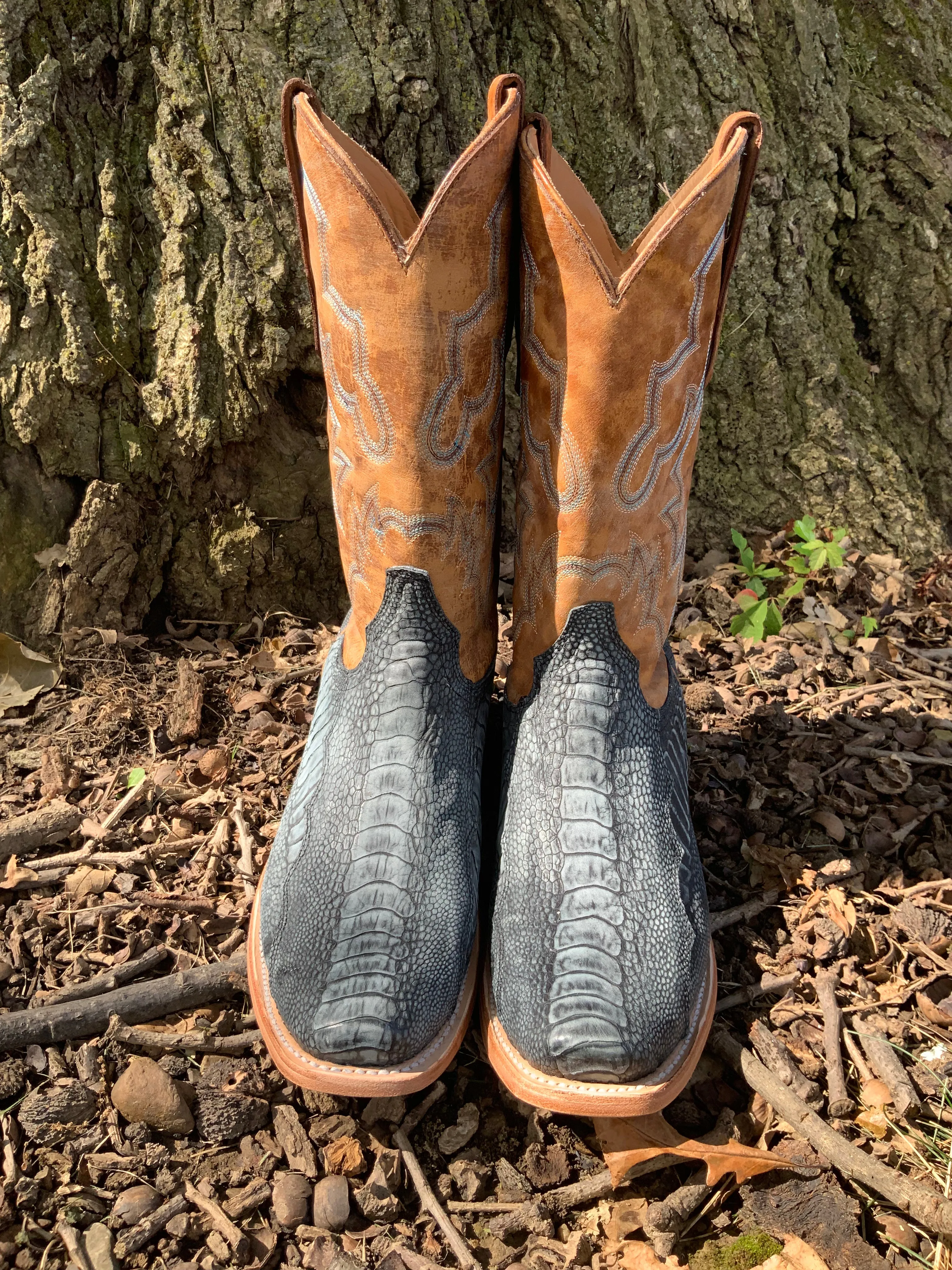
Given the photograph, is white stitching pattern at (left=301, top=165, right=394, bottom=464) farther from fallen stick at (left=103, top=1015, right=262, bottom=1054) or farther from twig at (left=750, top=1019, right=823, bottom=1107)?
twig at (left=750, top=1019, right=823, bottom=1107)

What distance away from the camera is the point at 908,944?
1419 millimetres

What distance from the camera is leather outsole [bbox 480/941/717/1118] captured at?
1.14 m

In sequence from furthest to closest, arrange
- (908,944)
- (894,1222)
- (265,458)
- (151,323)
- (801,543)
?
(801,543) < (265,458) < (151,323) < (908,944) < (894,1222)

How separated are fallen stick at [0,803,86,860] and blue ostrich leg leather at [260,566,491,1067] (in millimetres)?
439

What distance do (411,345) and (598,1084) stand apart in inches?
37.8

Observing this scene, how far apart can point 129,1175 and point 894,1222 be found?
93cm

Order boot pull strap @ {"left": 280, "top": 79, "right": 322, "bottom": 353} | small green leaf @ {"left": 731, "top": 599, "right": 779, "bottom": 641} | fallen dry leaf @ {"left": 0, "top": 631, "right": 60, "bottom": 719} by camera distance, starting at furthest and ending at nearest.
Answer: small green leaf @ {"left": 731, "top": 599, "right": 779, "bottom": 641}
fallen dry leaf @ {"left": 0, "top": 631, "right": 60, "bottom": 719}
boot pull strap @ {"left": 280, "top": 79, "right": 322, "bottom": 353}

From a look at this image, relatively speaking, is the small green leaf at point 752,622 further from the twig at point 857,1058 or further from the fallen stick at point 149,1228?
the fallen stick at point 149,1228

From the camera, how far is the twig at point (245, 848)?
1.53 meters

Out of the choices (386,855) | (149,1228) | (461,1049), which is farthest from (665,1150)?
(149,1228)

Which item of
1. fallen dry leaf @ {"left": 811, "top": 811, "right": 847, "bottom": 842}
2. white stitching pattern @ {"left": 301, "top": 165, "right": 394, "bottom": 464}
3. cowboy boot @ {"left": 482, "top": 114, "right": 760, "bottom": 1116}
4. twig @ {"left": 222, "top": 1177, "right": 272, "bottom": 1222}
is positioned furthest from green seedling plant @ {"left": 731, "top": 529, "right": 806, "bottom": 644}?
twig @ {"left": 222, "top": 1177, "right": 272, "bottom": 1222}

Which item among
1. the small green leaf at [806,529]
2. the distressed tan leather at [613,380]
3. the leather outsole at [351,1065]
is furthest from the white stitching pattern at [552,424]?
the small green leaf at [806,529]

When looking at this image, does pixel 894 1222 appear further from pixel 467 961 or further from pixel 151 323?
pixel 151 323

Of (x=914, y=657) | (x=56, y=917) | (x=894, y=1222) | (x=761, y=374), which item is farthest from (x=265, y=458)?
(x=894, y=1222)
